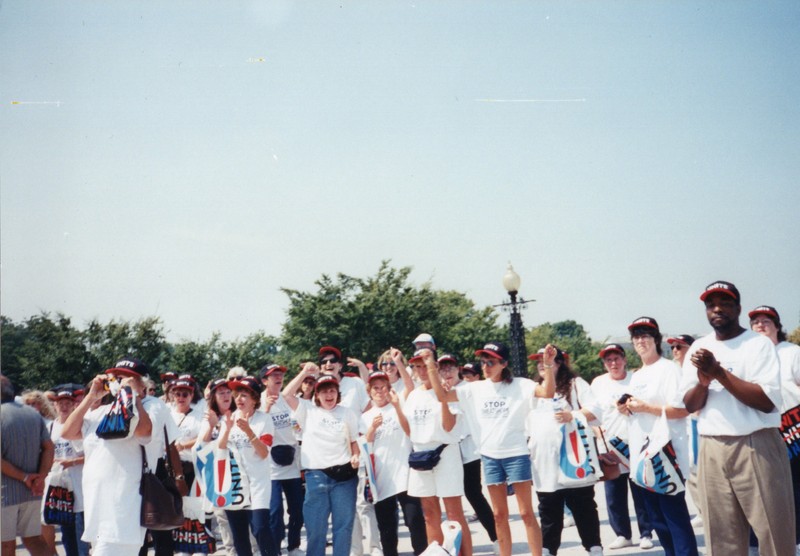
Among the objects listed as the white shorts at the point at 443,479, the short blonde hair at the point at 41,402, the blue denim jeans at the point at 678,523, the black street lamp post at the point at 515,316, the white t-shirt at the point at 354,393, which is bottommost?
the blue denim jeans at the point at 678,523

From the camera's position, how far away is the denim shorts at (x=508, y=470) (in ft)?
22.9

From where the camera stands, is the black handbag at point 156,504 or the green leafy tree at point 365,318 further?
the green leafy tree at point 365,318

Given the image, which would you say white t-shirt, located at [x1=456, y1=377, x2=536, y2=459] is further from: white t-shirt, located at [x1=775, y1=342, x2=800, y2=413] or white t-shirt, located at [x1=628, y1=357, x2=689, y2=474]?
white t-shirt, located at [x1=775, y1=342, x2=800, y2=413]

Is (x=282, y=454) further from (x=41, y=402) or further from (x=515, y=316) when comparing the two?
(x=515, y=316)

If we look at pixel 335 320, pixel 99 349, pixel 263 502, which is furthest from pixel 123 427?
pixel 335 320

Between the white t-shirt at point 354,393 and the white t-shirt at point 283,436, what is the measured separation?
2.14ft

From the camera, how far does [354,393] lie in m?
8.77

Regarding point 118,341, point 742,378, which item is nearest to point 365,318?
point 118,341

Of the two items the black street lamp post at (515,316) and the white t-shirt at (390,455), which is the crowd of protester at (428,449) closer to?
the white t-shirt at (390,455)

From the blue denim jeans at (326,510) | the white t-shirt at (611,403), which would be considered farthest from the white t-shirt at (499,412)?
the blue denim jeans at (326,510)

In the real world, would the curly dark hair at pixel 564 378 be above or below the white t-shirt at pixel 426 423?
above

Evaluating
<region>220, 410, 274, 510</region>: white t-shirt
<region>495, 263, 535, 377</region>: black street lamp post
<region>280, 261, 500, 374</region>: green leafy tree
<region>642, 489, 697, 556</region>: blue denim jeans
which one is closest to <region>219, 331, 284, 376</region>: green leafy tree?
<region>280, 261, 500, 374</region>: green leafy tree

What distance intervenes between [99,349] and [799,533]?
884 inches

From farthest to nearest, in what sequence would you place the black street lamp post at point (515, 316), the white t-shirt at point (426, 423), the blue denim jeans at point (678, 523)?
the black street lamp post at point (515, 316) < the white t-shirt at point (426, 423) < the blue denim jeans at point (678, 523)
